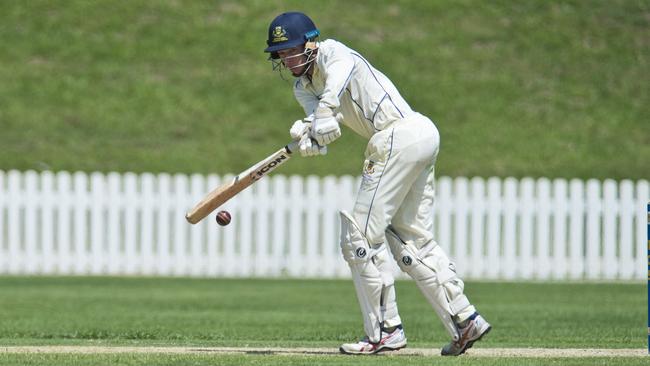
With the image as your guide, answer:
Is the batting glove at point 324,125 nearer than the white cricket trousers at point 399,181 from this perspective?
Yes

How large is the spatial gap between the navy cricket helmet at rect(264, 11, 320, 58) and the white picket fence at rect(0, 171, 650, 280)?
27.1 ft

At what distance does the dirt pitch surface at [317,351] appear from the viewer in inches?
287

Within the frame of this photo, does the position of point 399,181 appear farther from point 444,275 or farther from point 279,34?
point 279,34

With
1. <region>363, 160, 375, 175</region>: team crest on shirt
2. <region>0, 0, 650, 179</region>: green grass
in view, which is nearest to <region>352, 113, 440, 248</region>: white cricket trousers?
<region>363, 160, 375, 175</region>: team crest on shirt

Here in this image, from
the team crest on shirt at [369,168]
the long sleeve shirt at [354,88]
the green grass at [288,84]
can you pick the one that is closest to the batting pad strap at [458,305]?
the team crest on shirt at [369,168]

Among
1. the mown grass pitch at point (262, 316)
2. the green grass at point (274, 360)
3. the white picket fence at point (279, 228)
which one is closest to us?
the green grass at point (274, 360)

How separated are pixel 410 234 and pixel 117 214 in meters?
8.78

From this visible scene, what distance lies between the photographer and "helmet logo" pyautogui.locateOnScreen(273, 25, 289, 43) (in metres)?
7.08

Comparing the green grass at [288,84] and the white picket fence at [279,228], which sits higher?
the green grass at [288,84]

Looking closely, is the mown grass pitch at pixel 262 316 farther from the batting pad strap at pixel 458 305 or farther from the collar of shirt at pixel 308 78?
the collar of shirt at pixel 308 78

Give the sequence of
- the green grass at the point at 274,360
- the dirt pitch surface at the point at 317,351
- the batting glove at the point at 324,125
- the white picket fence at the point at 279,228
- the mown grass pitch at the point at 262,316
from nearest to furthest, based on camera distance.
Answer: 1. the green grass at the point at 274,360
2. the batting glove at the point at 324,125
3. the dirt pitch surface at the point at 317,351
4. the mown grass pitch at the point at 262,316
5. the white picket fence at the point at 279,228

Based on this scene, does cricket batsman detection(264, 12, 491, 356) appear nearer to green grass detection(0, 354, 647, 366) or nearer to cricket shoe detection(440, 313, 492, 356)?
cricket shoe detection(440, 313, 492, 356)

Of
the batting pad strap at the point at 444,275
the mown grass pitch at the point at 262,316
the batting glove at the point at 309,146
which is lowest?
the mown grass pitch at the point at 262,316

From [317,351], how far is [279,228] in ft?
26.5
